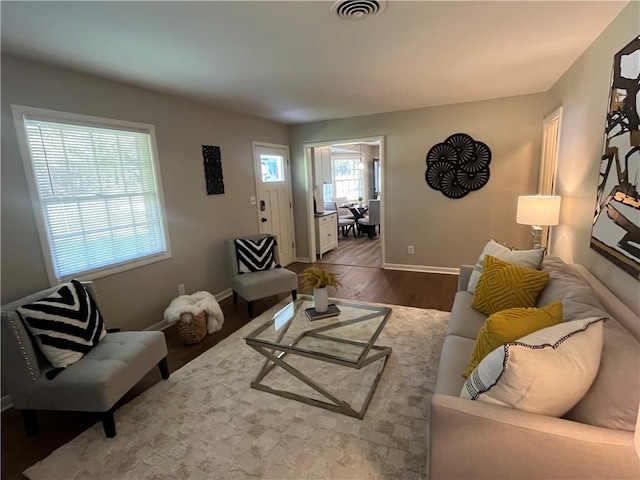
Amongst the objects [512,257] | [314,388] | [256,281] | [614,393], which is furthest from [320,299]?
[614,393]

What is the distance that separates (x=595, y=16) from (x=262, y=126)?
3756mm

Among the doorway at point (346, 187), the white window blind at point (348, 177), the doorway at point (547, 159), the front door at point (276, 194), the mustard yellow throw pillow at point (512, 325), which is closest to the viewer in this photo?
the mustard yellow throw pillow at point (512, 325)

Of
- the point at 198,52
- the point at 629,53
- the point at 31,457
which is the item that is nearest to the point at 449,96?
the point at 629,53

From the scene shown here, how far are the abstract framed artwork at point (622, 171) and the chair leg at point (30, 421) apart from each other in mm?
3388

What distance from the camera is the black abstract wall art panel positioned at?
3.75 m

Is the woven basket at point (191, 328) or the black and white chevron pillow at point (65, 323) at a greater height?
the black and white chevron pillow at point (65, 323)

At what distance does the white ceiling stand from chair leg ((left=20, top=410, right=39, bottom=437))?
2220mm

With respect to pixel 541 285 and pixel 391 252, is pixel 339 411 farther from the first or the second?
pixel 391 252

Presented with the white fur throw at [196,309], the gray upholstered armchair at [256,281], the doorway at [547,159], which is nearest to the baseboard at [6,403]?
the white fur throw at [196,309]

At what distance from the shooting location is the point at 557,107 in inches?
125

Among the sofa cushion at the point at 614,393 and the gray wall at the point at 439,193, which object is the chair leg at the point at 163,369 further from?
the gray wall at the point at 439,193

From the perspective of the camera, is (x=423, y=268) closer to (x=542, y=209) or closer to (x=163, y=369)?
(x=542, y=209)

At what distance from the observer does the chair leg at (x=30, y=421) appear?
1.89m

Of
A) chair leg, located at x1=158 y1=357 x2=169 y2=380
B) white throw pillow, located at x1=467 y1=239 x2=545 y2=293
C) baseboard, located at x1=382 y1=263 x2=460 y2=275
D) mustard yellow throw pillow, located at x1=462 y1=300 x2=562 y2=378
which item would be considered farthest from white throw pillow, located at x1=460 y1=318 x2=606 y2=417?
baseboard, located at x1=382 y1=263 x2=460 y2=275
